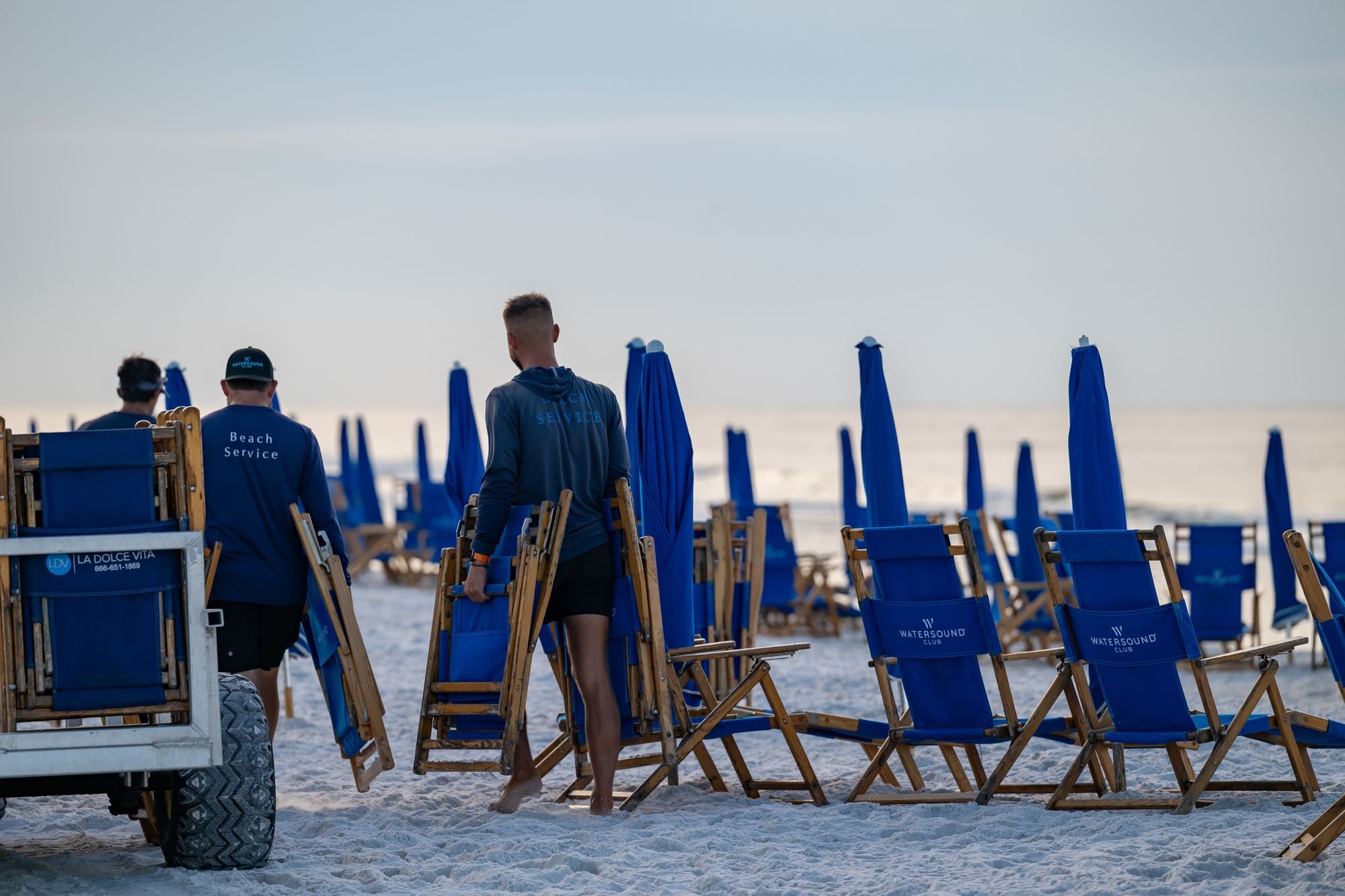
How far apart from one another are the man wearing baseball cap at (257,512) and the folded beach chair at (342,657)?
0.07 meters

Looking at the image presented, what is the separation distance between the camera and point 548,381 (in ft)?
15.1

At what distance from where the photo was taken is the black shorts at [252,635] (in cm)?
447

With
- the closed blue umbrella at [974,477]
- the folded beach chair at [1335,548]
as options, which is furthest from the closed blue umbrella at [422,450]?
the folded beach chair at [1335,548]

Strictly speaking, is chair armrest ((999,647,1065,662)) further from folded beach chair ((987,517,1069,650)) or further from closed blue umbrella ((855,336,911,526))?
folded beach chair ((987,517,1069,650))

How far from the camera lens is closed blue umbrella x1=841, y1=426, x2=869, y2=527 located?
12.3 metres

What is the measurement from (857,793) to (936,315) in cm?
5472

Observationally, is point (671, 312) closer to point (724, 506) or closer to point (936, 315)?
point (936, 315)

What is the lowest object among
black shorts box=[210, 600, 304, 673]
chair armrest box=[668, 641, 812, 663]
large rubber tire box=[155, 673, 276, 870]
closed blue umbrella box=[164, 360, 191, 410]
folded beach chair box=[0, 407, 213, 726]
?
large rubber tire box=[155, 673, 276, 870]

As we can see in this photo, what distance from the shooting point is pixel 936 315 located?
58.3m

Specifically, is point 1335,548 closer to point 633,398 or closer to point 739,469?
point 739,469

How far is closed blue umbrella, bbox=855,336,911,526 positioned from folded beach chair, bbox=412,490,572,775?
1643 mm

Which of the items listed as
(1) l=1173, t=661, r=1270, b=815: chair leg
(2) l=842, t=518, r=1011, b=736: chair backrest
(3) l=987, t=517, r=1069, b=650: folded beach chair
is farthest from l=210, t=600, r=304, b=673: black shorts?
(3) l=987, t=517, r=1069, b=650: folded beach chair

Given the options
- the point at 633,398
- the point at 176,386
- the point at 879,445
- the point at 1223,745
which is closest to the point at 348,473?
the point at 176,386

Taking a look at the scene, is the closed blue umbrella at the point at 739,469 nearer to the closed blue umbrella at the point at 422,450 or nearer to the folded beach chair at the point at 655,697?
the closed blue umbrella at the point at 422,450
